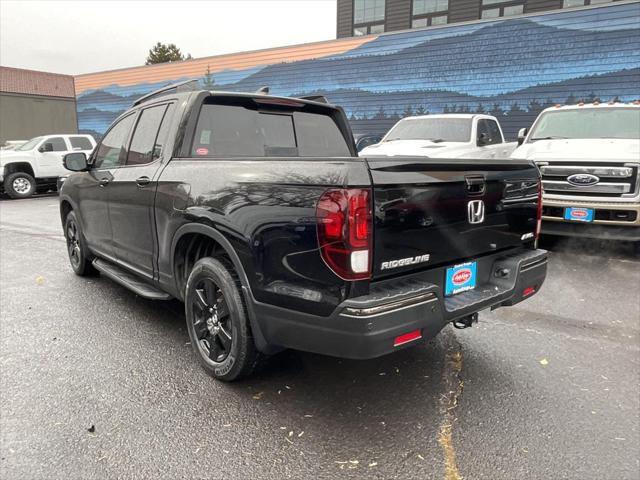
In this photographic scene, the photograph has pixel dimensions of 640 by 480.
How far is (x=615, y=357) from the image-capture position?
137 inches

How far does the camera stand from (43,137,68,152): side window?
1513cm

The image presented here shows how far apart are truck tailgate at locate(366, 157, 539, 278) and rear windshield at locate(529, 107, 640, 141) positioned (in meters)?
4.85

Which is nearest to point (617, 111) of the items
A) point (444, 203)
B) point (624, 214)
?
point (624, 214)

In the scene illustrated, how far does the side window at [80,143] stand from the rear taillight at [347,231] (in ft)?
50.3

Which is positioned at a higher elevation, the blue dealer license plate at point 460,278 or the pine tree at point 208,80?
the pine tree at point 208,80

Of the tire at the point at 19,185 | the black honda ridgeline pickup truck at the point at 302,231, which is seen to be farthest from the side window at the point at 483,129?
the tire at the point at 19,185

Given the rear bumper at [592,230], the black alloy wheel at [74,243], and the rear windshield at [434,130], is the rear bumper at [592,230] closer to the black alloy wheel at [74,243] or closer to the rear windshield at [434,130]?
the rear windshield at [434,130]

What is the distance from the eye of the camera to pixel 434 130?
9117 mm

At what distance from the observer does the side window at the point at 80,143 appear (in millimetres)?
15336

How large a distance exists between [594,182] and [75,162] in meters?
6.08

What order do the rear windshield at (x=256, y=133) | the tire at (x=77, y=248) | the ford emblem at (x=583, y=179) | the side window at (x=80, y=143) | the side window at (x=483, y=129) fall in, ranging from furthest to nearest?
the side window at (x=80, y=143), the side window at (x=483, y=129), the ford emblem at (x=583, y=179), the tire at (x=77, y=248), the rear windshield at (x=256, y=133)

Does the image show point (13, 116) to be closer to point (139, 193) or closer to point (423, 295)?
point (139, 193)

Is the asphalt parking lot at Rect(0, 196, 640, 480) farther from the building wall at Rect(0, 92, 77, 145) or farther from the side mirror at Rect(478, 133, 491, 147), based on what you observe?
the building wall at Rect(0, 92, 77, 145)

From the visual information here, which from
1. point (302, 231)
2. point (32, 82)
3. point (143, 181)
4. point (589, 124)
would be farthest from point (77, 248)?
point (32, 82)
